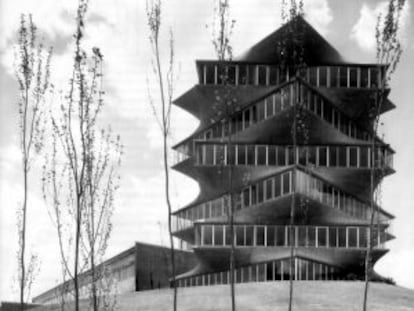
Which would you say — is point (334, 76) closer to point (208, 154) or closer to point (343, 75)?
point (343, 75)

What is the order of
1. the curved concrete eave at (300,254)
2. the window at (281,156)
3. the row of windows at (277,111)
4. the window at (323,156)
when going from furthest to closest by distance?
the window at (323,156) → the window at (281,156) → the row of windows at (277,111) → the curved concrete eave at (300,254)

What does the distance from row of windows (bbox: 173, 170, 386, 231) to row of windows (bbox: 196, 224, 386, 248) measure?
5.81 ft

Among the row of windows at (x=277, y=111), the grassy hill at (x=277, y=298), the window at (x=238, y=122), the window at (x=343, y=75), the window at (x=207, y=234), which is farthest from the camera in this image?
the window at (x=343, y=75)

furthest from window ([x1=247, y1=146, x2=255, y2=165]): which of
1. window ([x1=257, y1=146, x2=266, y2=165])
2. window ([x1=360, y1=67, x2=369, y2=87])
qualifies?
window ([x1=360, y1=67, x2=369, y2=87])

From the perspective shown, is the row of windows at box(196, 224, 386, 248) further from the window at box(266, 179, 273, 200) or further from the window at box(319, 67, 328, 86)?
the window at box(319, 67, 328, 86)

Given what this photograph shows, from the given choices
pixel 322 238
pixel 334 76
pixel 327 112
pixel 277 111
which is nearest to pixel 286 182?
pixel 322 238

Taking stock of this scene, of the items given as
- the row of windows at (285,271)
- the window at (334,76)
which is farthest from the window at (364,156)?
the row of windows at (285,271)

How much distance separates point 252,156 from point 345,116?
27.9ft

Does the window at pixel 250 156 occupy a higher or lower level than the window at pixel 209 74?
lower

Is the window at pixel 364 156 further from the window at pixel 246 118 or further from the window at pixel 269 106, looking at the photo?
the window at pixel 246 118

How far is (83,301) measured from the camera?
5062 cm

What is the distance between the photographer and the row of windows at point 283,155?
70.3 m

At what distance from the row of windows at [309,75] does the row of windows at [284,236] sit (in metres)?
11.2

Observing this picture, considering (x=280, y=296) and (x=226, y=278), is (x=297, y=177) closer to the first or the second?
(x=226, y=278)
